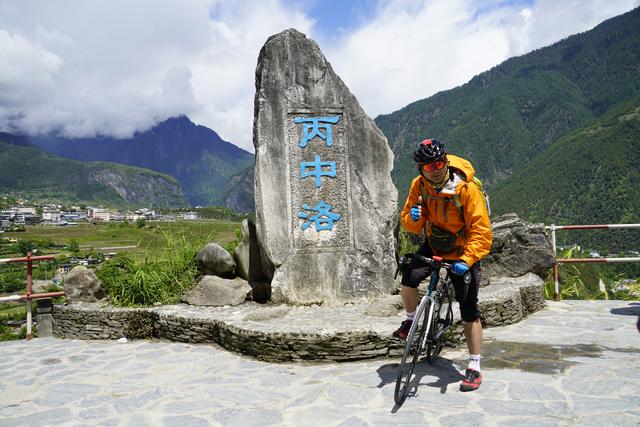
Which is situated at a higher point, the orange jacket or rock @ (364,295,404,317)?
the orange jacket

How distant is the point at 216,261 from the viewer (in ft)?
23.6

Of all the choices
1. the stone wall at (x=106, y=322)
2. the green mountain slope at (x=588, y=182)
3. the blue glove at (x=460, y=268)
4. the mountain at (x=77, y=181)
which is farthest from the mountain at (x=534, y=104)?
the mountain at (x=77, y=181)

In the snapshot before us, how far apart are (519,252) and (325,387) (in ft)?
15.0

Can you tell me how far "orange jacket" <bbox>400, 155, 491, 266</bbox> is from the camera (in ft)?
11.7

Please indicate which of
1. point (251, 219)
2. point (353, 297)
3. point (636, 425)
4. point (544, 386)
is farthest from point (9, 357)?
point (636, 425)

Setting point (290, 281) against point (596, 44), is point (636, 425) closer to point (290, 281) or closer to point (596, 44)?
point (290, 281)

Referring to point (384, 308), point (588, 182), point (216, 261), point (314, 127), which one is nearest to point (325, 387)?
point (384, 308)

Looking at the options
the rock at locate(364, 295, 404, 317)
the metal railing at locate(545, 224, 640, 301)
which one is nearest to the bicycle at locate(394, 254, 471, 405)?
the rock at locate(364, 295, 404, 317)

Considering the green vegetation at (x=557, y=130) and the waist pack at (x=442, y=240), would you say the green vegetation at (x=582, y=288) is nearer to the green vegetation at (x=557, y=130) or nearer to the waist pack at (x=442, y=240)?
the waist pack at (x=442, y=240)

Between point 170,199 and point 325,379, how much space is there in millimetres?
194745

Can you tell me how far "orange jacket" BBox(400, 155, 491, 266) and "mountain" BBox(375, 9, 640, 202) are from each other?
281ft

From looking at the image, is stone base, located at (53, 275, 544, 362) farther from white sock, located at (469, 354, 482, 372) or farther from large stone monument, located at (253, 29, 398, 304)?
white sock, located at (469, 354, 482, 372)

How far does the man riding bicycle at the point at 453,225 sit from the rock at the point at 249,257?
3.63 metres

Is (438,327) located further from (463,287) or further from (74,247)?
(74,247)
